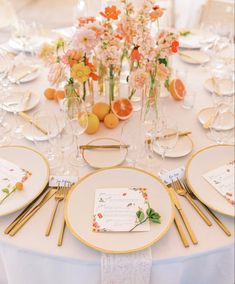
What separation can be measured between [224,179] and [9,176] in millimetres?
736

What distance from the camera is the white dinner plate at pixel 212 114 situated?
1316mm

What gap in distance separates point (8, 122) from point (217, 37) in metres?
1.38

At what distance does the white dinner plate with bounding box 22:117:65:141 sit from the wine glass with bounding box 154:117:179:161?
0.38 m

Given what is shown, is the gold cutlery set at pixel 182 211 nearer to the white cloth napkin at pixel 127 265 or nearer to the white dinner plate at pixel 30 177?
the white cloth napkin at pixel 127 265

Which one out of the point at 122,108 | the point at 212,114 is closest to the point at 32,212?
the point at 122,108

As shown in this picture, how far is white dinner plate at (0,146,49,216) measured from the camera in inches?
38.3

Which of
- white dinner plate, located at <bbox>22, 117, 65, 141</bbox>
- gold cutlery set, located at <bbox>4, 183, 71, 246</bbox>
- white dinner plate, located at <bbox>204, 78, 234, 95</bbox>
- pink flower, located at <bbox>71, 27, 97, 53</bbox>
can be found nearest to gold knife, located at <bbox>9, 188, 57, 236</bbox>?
gold cutlery set, located at <bbox>4, 183, 71, 246</bbox>

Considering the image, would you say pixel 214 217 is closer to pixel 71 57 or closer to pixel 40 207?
pixel 40 207

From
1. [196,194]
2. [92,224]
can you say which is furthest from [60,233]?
[196,194]

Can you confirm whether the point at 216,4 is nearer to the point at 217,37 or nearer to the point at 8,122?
the point at 217,37

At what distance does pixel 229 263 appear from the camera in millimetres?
979

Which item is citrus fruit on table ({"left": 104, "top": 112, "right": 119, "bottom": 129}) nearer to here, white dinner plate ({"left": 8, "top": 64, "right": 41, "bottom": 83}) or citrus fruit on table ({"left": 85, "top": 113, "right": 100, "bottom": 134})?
citrus fruit on table ({"left": 85, "top": 113, "right": 100, "bottom": 134})

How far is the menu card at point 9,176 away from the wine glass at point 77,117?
0.18m

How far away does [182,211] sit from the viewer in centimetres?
97
